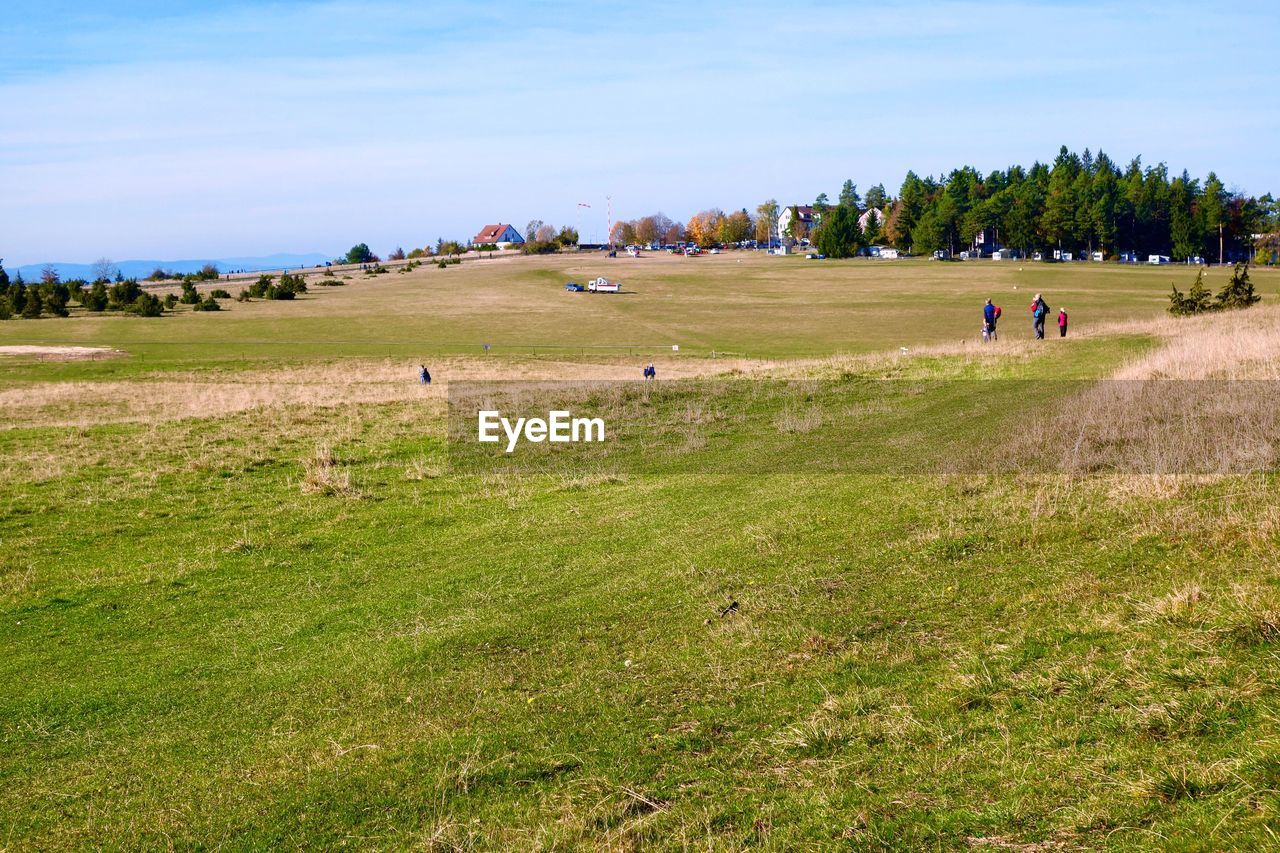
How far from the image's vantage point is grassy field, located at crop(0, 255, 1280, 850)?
630cm

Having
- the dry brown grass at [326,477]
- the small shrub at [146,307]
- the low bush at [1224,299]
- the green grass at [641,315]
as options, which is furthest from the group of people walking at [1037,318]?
the small shrub at [146,307]

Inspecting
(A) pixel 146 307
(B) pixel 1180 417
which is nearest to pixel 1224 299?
(B) pixel 1180 417

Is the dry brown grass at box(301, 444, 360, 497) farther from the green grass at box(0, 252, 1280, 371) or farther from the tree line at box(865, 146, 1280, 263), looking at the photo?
the tree line at box(865, 146, 1280, 263)

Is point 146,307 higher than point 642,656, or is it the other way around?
point 146,307

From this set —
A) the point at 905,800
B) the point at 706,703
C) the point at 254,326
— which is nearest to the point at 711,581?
the point at 706,703

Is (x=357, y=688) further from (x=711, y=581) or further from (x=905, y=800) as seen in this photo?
(x=905, y=800)

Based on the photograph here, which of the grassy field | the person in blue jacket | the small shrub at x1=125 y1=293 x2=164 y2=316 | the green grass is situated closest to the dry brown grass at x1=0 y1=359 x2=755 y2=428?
the green grass

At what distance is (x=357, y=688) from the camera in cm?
962

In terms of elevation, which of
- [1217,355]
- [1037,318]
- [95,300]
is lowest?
[1217,355]

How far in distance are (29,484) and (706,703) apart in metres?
20.0

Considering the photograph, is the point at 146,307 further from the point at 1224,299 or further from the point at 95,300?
the point at 1224,299

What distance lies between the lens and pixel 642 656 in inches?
380

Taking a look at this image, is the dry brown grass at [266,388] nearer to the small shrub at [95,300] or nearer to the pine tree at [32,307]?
the pine tree at [32,307]

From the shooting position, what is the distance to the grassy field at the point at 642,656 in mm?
6297
